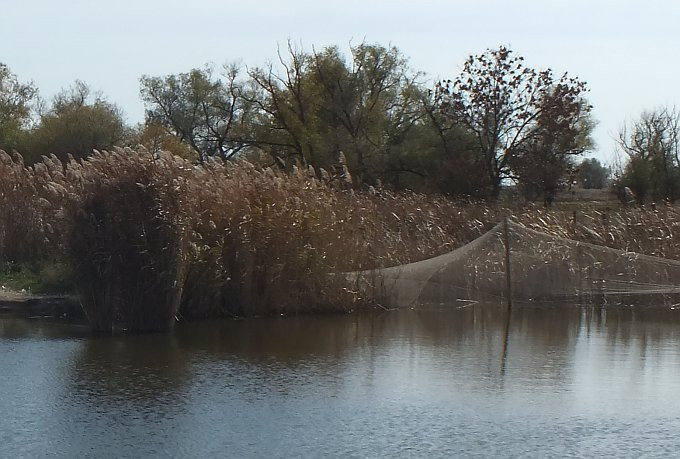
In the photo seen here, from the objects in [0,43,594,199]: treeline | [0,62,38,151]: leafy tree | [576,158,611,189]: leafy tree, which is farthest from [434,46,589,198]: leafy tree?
[576,158,611,189]: leafy tree

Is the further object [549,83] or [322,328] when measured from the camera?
[549,83]

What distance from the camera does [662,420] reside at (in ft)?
31.1

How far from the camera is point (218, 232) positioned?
16641 millimetres

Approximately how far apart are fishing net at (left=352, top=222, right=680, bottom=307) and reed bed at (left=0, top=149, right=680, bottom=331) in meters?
1.35

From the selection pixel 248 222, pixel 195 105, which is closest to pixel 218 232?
pixel 248 222

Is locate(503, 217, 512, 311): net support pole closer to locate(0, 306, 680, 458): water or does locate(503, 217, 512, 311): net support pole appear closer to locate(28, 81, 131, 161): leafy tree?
locate(0, 306, 680, 458): water

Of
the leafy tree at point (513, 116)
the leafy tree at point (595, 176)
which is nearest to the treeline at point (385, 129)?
the leafy tree at point (513, 116)

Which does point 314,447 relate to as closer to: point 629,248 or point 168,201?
point 168,201

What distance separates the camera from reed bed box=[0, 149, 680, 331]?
1488cm

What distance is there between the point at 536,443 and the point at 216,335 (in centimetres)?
712

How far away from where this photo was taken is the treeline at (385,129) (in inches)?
1682

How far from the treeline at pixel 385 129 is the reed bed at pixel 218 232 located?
15.8m

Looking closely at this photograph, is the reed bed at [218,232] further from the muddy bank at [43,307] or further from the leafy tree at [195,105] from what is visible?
the leafy tree at [195,105]

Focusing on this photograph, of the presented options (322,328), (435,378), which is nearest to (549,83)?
(322,328)
